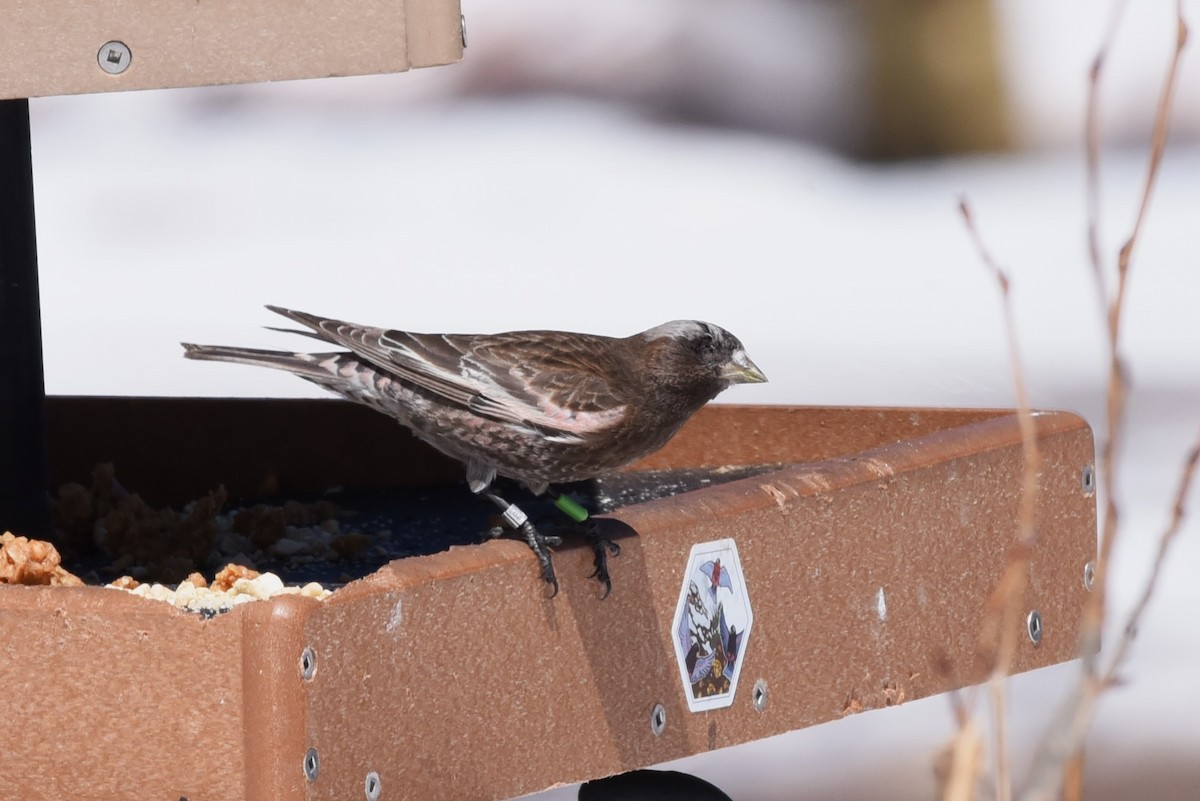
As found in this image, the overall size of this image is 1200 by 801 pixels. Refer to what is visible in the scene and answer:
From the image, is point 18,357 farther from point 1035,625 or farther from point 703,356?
point 1035,625

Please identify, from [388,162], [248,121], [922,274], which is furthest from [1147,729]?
[248,121]

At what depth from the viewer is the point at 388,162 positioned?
39.7ft

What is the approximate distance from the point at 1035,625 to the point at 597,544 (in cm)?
104

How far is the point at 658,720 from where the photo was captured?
2.92 meters

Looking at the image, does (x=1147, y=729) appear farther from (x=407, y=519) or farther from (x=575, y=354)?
(x=575, y=354)

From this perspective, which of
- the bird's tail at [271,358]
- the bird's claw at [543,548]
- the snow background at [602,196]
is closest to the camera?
the bird's claw at [543,548]

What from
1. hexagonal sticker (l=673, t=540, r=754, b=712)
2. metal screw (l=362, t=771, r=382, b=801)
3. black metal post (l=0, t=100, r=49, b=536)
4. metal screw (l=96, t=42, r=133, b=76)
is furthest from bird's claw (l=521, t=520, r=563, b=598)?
black metal post (l=0, t=100, r=49, b=536)

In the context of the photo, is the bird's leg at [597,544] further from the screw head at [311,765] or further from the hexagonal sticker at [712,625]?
the screw head at [311,765]

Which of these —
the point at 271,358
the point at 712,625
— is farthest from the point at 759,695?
the point at 271,358

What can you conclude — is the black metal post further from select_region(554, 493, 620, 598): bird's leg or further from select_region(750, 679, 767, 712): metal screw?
select_region(750, 679, 767, 712): metal screw

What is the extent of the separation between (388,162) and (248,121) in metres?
0.96

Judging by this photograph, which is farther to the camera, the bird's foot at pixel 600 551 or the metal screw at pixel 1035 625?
the metal screw at pixel 1035 625

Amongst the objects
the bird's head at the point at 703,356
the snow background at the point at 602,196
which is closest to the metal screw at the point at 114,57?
the bird's head at the point at 703,356

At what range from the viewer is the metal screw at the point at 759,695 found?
3.06 meters
